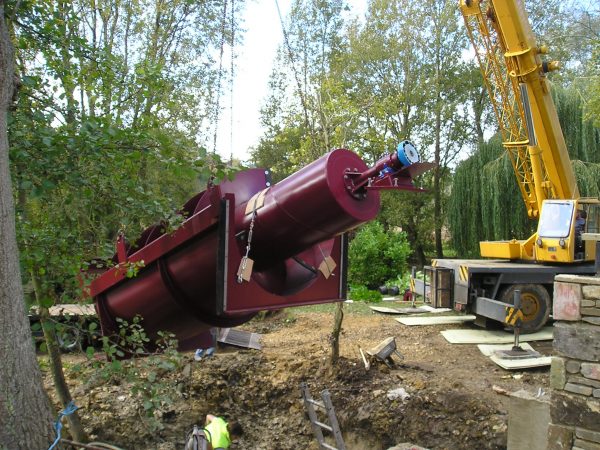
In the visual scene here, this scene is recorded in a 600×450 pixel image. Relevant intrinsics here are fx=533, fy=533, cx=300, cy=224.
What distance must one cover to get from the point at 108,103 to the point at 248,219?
141 centimetres

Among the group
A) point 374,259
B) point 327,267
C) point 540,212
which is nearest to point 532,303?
point 540,212

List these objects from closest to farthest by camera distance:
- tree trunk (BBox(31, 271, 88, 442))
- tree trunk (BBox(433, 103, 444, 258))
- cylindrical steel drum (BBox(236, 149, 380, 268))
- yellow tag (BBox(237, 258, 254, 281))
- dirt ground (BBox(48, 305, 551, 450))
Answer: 1. cylindrical steel drum (BBox(236, 149, 380, 268))
2. yellow tag (BBox(237, 258, 254, 281))
3. tree trunk (BBox(31, 271, 88, 442))
4. dirt ground (BBox(48, 305, 551, 450))
5. tree trunk (BBox(433, 103, 444, 258))

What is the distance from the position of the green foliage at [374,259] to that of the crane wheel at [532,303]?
5.93 metres

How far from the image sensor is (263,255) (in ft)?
11.0

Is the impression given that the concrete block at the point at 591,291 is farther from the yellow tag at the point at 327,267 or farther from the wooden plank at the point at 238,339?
the wooden plank at the point at 238,339

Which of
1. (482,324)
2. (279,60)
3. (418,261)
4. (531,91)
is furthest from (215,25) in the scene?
(418,261)

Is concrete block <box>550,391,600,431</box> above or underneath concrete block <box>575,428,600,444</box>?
above

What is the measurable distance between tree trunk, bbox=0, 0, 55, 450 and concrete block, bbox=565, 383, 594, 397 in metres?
4.09

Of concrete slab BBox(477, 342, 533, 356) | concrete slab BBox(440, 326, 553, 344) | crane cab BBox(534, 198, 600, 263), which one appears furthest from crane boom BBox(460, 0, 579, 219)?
concrete slab BBox(477, 342, 533, 356)

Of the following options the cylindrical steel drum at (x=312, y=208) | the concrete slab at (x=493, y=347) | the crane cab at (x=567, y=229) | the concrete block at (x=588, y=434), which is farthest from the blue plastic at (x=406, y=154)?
the crane cab at (x=567, y=229)

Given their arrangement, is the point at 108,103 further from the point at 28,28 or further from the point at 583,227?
the point at 583,227

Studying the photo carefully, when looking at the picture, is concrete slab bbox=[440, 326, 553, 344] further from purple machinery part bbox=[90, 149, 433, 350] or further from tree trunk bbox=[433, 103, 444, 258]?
tree trunk bbox=[433, 103, 444, 258]

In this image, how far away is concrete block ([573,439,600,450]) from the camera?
4.40m

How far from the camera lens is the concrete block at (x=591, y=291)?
445 cm
